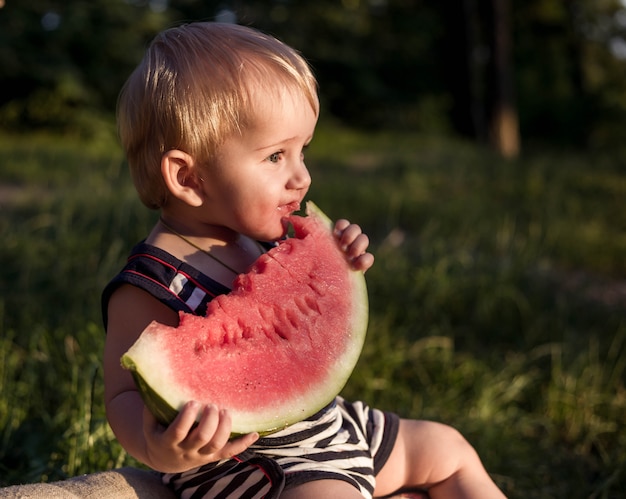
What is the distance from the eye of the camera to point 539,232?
15.9 feet

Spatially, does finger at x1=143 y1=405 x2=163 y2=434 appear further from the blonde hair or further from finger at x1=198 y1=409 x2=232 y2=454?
the blonde hair

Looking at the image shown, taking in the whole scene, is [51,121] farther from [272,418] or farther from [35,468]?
[272,418]

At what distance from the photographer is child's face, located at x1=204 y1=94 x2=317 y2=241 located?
1655 mm

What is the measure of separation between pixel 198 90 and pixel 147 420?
72 centimetres

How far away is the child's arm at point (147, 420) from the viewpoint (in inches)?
51.4

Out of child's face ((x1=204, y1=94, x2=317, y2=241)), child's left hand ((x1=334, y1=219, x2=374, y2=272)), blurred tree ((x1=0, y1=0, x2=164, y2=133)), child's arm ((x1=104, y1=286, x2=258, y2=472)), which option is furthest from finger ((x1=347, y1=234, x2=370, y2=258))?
blurred tree ((x1=0, y1=0, x2=164, y2=133))

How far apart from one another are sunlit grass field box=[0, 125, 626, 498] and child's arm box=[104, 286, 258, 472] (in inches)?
17.8

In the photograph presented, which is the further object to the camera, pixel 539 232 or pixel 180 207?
pixel 539 232

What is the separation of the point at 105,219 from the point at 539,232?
273 centimetres

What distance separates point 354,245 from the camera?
1804mm

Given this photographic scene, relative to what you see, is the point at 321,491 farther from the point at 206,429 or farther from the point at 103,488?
the point at 103,488

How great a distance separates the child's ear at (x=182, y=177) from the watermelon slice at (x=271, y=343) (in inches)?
8.5

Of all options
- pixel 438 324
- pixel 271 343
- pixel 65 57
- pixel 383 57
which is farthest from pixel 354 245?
pixel 383 57

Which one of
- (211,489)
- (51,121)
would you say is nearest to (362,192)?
(211,489)
